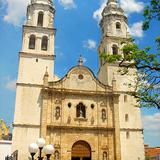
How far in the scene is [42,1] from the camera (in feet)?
118

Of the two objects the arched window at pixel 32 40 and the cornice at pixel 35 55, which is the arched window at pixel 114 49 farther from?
the arched window at pixel 32 40

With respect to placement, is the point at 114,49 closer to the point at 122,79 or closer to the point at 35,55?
the point at 122,79

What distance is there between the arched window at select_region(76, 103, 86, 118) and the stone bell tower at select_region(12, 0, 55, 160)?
4.27 metres

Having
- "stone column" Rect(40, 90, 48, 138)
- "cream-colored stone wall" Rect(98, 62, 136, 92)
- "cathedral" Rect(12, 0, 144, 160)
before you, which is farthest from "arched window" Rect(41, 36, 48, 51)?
"cream-colored stone wall" Rect(98, 62, 136, 92)

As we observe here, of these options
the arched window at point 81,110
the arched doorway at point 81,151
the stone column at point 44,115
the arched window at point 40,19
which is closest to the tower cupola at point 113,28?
the arched window at point 81,110

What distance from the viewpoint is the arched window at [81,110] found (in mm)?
30594

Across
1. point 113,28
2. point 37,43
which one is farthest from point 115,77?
point 37,43

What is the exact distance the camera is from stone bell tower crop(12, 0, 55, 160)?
93.4 ft

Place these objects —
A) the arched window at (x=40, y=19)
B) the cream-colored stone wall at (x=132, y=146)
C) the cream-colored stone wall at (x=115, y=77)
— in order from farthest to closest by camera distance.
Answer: the arched window at (x=40, y=19)
the cream-colored stone wall at (x=115, y=77)
the cream-colored stone wall at (x=132, y=146)

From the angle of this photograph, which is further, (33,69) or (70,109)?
(33,69)

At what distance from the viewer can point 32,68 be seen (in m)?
31.8

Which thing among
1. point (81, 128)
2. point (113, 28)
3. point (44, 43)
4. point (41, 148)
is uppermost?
point (113, 28)

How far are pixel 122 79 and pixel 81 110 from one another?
6869 millimetres

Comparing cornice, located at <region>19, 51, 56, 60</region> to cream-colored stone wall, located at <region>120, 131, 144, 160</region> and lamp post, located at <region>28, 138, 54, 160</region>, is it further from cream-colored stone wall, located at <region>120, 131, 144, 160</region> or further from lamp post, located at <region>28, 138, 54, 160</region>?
lamp post, located at <region>28, 138, 54, 160</region>
